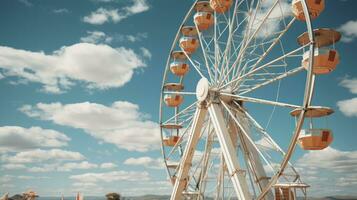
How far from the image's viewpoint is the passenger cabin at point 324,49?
13625mm

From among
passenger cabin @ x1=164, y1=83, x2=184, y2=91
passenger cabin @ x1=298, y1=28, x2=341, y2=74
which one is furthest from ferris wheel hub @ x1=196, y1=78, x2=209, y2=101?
passenger cabin @ x1=298, y1=28, x2=341, y2=74

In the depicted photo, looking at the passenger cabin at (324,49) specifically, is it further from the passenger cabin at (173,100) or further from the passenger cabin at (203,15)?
the passenger cabin at (173,100)

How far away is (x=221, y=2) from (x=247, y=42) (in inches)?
126

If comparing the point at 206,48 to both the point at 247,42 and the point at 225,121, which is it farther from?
the point at 225,121

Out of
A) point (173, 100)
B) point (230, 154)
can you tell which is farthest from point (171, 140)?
point (230, 154)

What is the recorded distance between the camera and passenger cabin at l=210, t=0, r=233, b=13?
65.7 ft

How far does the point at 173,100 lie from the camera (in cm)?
2266

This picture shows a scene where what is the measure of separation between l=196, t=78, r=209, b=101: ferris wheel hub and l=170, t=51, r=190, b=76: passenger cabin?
463cm

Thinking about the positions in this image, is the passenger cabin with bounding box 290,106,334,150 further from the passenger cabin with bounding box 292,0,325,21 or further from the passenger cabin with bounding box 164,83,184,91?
the passenger cabin with bounding box 164,83,184,91

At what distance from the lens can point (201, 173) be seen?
18.9 meters

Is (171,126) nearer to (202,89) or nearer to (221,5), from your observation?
(202,89)

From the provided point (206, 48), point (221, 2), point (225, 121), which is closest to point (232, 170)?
point (225, 121)

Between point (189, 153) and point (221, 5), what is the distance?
7696 millimetres

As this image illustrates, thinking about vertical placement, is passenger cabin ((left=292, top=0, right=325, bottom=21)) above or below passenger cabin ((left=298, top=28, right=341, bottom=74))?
above
